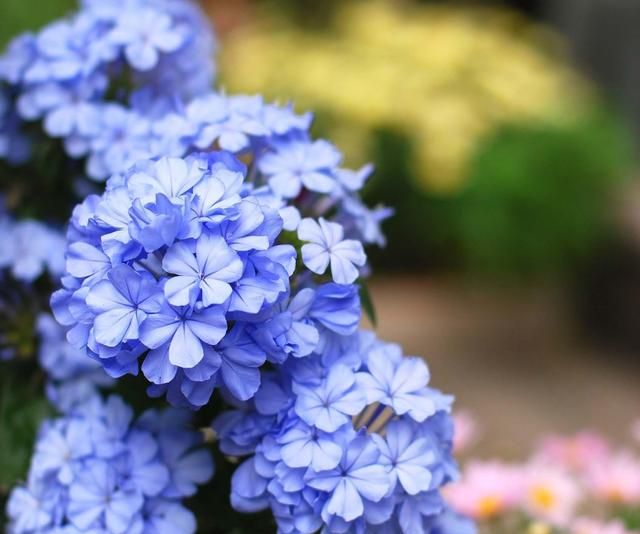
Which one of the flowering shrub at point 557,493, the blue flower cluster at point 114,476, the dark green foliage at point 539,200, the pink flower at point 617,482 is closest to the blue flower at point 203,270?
the blue flower cluster at point 114,476

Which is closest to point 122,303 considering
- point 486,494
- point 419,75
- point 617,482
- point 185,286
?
point 185,286

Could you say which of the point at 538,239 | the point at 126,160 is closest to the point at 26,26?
the point at 126,160

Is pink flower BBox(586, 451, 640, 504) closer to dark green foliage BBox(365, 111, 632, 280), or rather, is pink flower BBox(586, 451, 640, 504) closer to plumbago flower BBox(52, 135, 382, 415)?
plumbago flower BBox(52, 135, 382, 415)

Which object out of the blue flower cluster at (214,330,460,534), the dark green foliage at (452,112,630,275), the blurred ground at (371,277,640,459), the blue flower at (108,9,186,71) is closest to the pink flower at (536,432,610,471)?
the blue flower cluster at (214,330,460,534)

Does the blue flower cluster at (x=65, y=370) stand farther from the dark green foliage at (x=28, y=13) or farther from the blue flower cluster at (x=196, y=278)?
the dark green foliage at (x=28, y=13)

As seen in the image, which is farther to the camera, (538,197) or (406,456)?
(538,197)

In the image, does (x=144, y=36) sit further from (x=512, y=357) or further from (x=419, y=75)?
(x=419, y=75)
